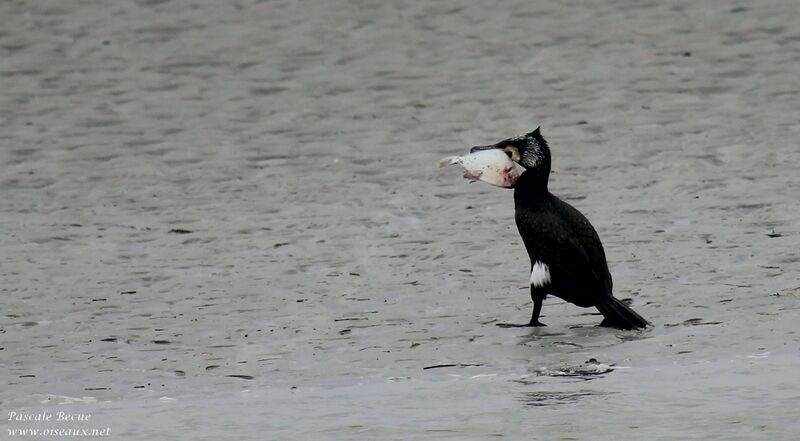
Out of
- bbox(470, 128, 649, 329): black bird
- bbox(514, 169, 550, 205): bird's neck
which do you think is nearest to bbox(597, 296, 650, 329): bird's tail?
bbox(470, 128, 649, 329): black bird

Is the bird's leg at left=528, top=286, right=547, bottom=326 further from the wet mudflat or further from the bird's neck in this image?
the bird's neck

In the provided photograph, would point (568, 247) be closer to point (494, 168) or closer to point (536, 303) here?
point (536, 303)

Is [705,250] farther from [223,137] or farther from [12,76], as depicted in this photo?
[12,76]

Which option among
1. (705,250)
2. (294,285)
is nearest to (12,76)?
(294,285)

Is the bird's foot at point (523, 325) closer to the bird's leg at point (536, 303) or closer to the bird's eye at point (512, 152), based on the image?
the bird's leg at point (536, 303)

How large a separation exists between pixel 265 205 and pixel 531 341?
4.04m

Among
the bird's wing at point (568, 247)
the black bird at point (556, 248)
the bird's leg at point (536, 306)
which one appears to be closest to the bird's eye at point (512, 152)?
the black bird at point (556, 248)

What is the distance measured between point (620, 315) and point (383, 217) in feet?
11.0

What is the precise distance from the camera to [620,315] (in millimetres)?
7891

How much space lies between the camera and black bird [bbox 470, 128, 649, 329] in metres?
7.99

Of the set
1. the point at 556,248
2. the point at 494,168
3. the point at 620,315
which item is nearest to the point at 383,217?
the point at 494,168

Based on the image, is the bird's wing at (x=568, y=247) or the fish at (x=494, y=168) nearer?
the bird's wing at (x=568, y=247)

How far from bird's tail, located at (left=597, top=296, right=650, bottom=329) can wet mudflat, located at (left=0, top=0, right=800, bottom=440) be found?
133mm

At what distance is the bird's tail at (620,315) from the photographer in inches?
311
